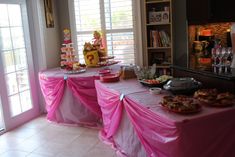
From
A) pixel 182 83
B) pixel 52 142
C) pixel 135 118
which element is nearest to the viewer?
pixel 135 118

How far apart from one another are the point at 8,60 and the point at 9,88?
0.41 metres

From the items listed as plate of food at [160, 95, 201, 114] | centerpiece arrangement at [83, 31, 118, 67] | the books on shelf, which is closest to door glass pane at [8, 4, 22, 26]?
centerpiece arrangement at [83, 31, 118, 67]

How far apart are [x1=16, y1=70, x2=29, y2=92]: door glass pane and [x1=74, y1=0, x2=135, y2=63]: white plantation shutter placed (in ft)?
4.03

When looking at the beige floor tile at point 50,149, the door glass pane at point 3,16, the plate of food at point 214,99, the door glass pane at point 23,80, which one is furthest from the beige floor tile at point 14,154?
the plate of food at point 214,99

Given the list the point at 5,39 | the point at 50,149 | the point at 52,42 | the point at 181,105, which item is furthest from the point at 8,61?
the point at 181,105

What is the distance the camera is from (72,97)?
12.1 ft

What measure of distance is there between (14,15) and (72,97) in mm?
1510

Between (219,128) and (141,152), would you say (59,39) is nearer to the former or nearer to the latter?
(141,152)

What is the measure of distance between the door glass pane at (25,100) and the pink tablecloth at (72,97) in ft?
1.24

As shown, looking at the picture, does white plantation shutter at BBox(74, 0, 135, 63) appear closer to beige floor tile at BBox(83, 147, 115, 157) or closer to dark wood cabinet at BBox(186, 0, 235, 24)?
dark wood cabinet at BBox(186, 0, 235, 24)

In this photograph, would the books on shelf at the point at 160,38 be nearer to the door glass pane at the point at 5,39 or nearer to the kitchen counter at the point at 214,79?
the kitchen counter at the point at 214,79

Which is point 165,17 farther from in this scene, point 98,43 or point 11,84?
point 11,84

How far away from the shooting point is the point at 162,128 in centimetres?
190

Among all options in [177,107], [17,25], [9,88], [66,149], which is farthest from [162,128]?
[17,25]
